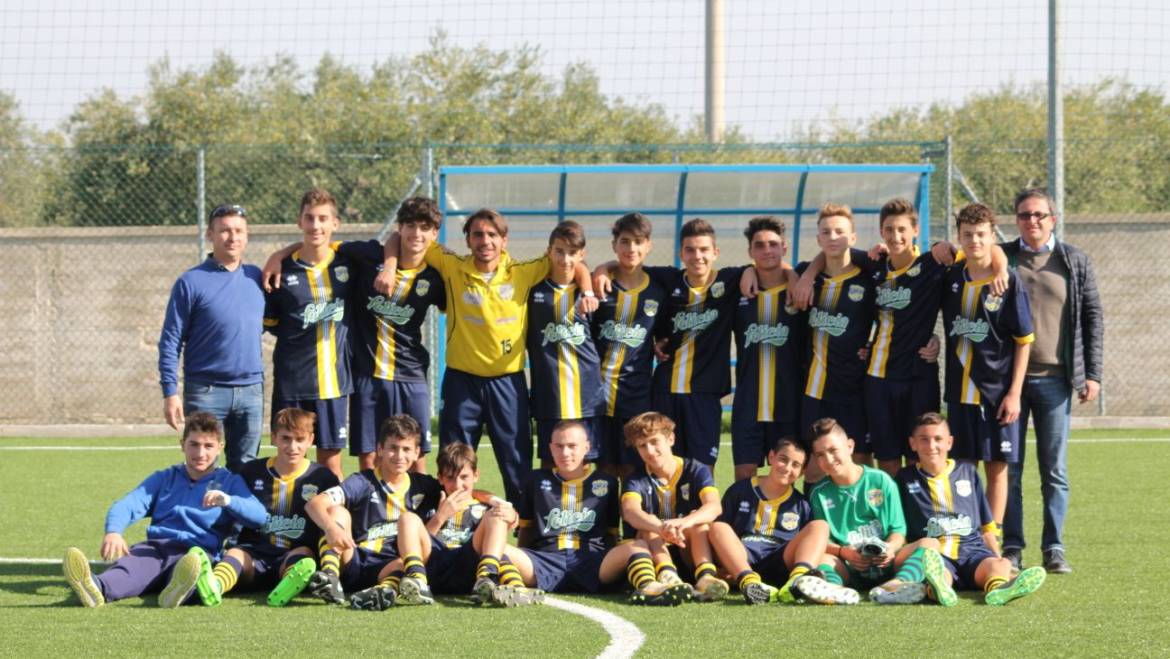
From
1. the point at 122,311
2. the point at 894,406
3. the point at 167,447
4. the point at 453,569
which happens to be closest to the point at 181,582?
the point at 453,569

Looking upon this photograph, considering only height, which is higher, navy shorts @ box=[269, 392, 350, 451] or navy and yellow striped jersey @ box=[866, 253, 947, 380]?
navy and yellow striped jersey @ box=[866, 253, 947, 380]

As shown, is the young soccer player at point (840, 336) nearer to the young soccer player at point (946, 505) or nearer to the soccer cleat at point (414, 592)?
the young soccer player at point (946, 505)

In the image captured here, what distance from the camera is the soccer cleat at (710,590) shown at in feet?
19.2

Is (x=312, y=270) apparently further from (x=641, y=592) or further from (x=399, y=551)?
(x=641, y=592)

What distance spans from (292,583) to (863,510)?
2441 millimetres

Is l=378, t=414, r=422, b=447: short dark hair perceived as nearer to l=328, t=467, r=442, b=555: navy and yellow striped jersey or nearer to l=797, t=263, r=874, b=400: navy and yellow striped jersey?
l=328, t=467, r=442, b=555: navy and yellow striped jersey

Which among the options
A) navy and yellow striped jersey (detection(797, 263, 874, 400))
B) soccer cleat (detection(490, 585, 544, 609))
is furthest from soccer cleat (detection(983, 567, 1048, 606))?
soccer cleat (detection(490, 585, 544, 609))

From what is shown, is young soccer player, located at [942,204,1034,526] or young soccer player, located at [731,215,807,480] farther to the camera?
young soccer player, located at [731,215,807,480]

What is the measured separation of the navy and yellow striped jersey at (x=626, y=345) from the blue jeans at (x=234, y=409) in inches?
64.6

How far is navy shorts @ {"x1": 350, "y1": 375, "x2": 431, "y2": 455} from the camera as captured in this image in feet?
22.6

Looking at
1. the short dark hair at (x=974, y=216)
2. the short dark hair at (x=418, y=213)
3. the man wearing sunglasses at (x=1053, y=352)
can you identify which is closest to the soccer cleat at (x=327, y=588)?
the short dark hair at (x=418, y=213)

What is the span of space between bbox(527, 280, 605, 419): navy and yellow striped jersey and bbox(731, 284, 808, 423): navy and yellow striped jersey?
2.34ft

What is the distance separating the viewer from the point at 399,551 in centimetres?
610

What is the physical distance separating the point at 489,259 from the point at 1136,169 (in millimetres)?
19497
